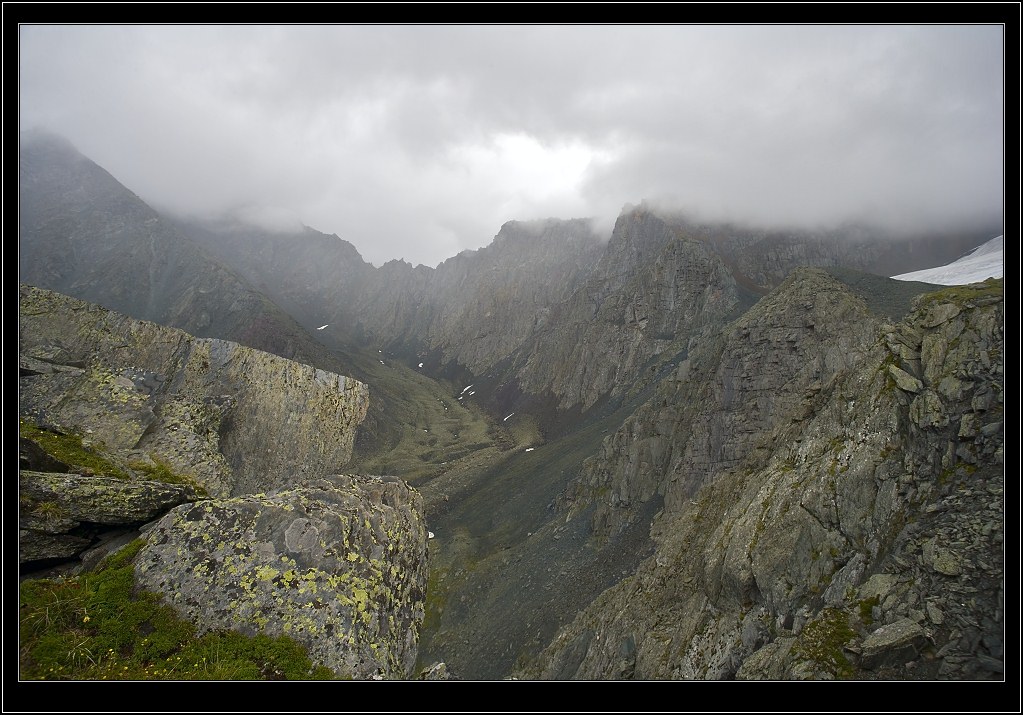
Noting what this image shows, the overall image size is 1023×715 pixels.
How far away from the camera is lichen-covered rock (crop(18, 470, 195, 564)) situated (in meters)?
6.88

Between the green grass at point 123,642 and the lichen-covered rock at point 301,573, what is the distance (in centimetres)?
18

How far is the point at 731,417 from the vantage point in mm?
48531

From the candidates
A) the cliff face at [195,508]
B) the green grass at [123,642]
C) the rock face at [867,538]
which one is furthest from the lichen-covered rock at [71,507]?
the rock face at [867,538]

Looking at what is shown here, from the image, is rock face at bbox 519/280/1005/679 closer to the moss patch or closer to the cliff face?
the moss patch

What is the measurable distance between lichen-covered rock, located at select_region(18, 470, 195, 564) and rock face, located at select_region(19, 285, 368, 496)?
3.06 meters

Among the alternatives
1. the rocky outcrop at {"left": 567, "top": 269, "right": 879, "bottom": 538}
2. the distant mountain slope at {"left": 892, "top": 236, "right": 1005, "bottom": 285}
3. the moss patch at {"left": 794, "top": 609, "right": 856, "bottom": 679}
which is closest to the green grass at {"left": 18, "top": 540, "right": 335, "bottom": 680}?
the moss patch at {"left": 794, "top": 609, "right": 856, "bottom": 679}

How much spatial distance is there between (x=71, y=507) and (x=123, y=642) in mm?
2657

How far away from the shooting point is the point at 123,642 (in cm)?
583

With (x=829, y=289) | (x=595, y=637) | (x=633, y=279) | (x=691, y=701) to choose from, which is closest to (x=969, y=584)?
(x=691, y=701)

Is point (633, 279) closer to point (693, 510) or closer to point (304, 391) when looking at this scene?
point (693, 510)

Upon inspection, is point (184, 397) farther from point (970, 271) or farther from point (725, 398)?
point (970, 271)

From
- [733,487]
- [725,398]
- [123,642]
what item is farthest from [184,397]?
[725,398]

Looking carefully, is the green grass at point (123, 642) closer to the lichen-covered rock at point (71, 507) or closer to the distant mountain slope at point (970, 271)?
the lichen-covered rock at point (71, 507)

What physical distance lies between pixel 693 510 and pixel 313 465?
23265mm
